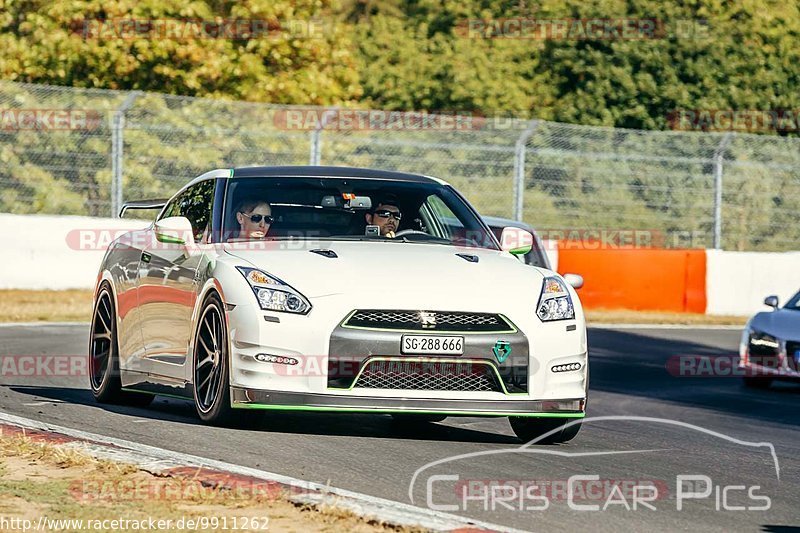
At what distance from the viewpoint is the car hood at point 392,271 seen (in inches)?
337

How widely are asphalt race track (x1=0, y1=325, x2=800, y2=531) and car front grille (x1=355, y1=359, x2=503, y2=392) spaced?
0.34 meters

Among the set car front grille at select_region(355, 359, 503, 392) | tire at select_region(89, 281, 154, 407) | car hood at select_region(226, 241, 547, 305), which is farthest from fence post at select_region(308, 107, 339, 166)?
car front grille at select_region(355, 359, 503, 392)

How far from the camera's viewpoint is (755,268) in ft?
86.1

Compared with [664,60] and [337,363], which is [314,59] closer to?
[664,60]

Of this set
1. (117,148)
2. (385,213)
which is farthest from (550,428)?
(117,148)

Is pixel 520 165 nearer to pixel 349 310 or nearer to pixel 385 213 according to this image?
pixel 385 213

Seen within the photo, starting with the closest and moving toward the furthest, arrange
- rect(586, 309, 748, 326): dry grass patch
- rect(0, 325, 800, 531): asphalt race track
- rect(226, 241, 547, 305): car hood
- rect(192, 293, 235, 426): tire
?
rect(0, 325, 800, 531): asphalt race track → rect(226, 241, 547, 305): car hood → rect(192, 293, 235, 426): tire → rect(586, 309, 748, 326): dry grass patch

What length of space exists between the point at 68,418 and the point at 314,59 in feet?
85.4

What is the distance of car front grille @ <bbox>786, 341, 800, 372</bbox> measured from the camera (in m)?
15.7

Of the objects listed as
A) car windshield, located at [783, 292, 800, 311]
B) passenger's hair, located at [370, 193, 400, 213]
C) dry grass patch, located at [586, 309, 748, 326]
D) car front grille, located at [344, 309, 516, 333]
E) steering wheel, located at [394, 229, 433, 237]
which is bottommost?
dry grass patch, located at [586, 309, 748, 326]

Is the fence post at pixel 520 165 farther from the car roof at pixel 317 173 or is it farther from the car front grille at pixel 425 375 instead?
the car front grille at pixel 425 375

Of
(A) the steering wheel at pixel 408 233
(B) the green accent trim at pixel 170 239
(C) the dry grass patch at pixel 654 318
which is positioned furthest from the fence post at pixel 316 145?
(B) the green accent trim at pixel 170 239

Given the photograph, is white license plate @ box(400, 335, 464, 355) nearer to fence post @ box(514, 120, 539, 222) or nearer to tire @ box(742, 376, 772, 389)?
tire @ box(742, 376, 772, 389)

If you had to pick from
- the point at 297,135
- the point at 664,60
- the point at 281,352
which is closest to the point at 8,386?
the point at 281,352
